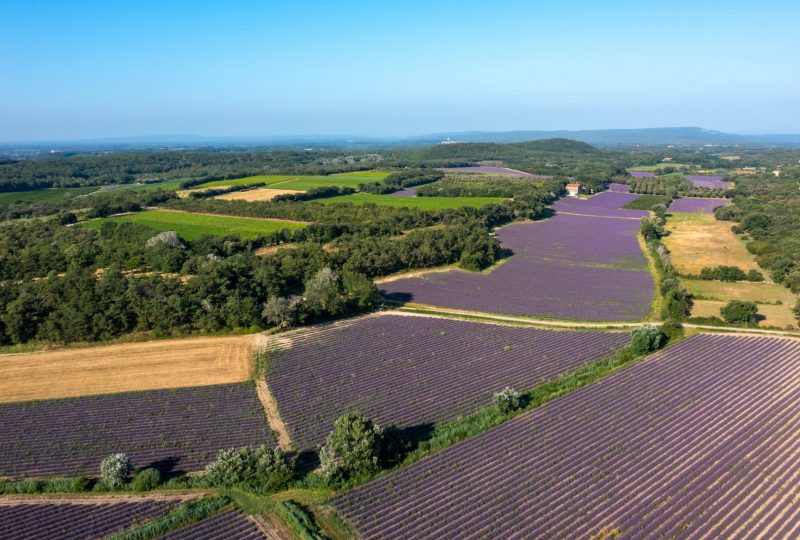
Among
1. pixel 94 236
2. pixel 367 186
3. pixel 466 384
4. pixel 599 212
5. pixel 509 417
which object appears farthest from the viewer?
pixel 367 186

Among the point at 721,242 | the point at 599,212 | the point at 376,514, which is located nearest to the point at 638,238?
the point at 721,242

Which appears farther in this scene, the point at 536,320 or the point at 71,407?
the point at 536,320

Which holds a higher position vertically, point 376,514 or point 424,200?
point 424,200

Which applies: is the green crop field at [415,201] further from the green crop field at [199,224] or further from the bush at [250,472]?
the bush at [250,472]

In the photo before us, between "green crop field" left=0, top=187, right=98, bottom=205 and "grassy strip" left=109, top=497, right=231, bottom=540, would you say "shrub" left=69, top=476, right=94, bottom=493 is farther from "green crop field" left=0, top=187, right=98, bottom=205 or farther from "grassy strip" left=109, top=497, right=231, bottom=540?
"green crop field" left=0, top=187, right=98, bottom=205

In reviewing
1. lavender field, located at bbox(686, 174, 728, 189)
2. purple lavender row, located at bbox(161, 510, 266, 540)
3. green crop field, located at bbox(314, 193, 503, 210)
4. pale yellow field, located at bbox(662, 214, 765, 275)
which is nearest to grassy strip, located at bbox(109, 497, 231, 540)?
purple lavender row, located at bbox(161, 510, 266, 540)

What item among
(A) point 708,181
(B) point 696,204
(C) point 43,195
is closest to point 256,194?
(C) point 43,195

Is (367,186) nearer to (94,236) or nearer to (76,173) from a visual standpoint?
(94,236)

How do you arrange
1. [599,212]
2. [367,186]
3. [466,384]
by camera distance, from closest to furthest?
[466,384] → [599,212] → [367,186]
